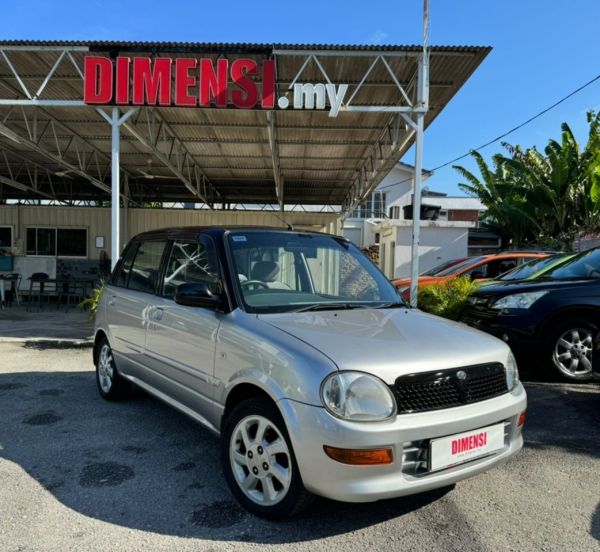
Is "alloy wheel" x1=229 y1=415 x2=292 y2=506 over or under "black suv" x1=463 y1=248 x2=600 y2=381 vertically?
under

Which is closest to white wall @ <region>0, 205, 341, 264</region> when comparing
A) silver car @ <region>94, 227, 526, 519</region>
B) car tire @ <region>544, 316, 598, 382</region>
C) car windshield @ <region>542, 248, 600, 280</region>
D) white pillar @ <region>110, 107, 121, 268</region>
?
white pillar @ <region>110, 107, 121, 268</region>

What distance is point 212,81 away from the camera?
27.1ft

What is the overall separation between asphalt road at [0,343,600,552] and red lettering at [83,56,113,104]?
5.75m

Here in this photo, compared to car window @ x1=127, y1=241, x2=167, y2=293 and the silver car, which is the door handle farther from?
car window @ x1=127, y1=241, x2=167, y2=293

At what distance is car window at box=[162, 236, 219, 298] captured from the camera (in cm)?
364

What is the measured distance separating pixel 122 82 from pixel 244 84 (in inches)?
80.5

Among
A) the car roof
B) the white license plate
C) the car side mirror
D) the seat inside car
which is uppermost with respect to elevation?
the car roof

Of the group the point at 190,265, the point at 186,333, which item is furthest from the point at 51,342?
the point at 186,333

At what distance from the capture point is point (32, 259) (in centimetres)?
1653

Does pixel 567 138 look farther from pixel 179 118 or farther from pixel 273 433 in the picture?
pixel 273 433

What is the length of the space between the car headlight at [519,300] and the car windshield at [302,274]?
272 centimetres

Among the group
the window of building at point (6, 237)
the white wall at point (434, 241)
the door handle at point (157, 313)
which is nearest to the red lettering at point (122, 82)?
the door handle at point (157, 313)

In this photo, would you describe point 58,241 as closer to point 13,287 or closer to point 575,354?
point 13,287

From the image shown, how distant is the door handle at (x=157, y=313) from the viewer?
400 centimetres
